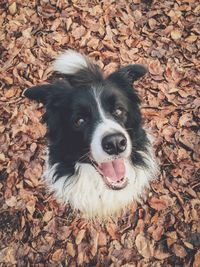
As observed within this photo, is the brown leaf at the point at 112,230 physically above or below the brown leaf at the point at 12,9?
below

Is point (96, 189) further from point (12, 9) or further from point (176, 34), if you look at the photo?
point (12, 9)

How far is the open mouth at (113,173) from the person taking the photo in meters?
3.05

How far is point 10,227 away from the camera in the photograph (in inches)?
151

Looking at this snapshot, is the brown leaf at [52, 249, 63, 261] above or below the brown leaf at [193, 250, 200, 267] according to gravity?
above

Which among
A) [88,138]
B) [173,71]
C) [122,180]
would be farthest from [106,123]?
[173,71]

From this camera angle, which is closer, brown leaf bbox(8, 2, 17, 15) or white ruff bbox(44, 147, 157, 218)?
white ruff bbox(44, 147, 157, 218)

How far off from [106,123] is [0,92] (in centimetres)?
239

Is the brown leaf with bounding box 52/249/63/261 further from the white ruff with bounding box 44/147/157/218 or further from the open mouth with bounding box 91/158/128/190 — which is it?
the open mouth with bounding box 91/158/128/190

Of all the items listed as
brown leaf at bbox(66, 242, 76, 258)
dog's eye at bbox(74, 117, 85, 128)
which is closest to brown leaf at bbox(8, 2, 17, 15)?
dog's eye at bbox(74, 117, 85, 128)

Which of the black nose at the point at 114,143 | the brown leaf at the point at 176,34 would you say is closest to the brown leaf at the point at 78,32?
the brown leaf at the point at 176,34

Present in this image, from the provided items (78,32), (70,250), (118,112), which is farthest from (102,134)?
(78,32)

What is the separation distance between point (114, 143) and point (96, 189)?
899 mm

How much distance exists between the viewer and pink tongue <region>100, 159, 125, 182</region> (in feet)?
10.1

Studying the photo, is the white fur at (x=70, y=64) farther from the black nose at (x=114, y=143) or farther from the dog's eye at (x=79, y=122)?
the black nose at (x=114, y=143)
